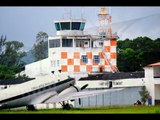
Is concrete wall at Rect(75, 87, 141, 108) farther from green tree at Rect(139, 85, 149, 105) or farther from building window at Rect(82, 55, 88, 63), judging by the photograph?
building window at Rect(82, 55, 88, 63)

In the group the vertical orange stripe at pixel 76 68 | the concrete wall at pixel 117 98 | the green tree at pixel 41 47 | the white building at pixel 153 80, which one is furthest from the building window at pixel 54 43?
the white building at pixel 153 80

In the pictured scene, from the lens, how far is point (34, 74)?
57094mm

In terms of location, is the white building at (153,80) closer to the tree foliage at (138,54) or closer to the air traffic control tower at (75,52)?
the tree foliage at (138,54)

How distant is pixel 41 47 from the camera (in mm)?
76000

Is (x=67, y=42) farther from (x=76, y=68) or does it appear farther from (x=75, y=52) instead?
(x=76, y=68)

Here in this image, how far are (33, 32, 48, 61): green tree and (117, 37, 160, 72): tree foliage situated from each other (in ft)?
30.5

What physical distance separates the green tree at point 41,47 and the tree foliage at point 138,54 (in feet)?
30.5

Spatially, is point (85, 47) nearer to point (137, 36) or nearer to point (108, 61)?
point (108, 61)

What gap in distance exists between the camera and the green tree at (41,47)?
245 feet

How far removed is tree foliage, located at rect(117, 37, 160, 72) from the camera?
169 feet

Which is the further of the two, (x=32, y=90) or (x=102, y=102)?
(x=102, y=102)
